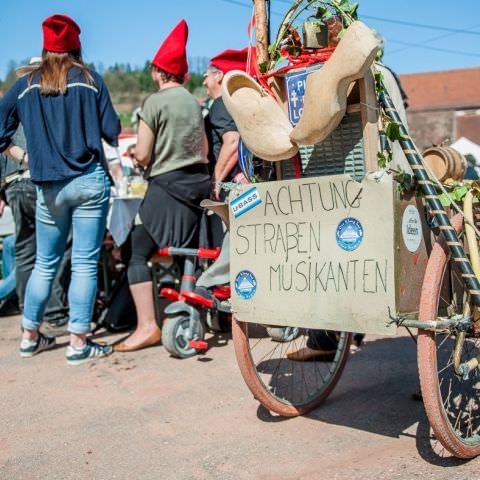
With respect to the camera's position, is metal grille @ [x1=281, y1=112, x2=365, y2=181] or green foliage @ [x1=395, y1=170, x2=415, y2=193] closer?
green foliage @ [x1=395, y1=170, x2=415, y2=193]

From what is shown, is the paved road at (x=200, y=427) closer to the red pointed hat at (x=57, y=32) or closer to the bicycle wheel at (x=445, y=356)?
the bicycle wheel at (x=445, y=356)

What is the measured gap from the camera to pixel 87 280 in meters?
4.59

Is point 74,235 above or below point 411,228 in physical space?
below

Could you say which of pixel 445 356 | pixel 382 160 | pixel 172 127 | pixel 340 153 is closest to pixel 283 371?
pixel 445 356

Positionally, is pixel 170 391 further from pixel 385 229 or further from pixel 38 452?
pixel 385 229

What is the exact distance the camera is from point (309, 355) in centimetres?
421

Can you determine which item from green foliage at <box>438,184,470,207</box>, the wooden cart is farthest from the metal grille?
green foliage at <box>438,184,470,207</box>

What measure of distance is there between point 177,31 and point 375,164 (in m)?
2.68

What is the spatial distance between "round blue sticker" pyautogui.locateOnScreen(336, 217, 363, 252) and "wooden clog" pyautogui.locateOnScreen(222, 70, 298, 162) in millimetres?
387

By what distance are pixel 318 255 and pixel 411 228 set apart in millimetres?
400

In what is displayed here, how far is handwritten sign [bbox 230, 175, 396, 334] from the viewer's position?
265 cm

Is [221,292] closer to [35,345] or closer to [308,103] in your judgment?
[35,345]

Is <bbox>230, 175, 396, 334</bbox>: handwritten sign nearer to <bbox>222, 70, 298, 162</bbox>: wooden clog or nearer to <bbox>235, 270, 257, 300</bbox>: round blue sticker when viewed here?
<bbox>235, 270, 257, 300</bbox>: round blue sticker

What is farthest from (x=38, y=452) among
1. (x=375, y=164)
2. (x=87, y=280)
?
(x=375, y=164)
